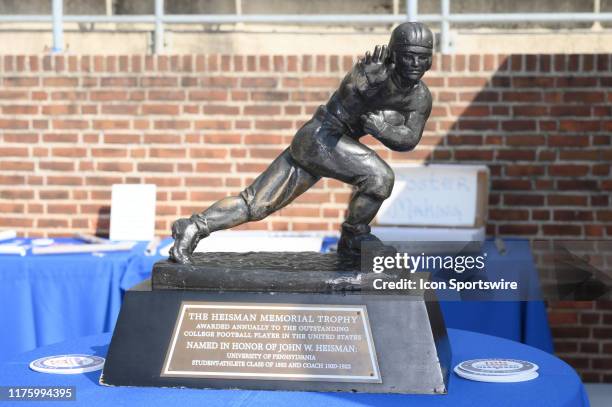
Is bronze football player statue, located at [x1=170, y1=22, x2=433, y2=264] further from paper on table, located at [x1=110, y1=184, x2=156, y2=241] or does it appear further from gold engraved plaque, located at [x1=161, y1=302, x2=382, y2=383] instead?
paper on table, located at [x1=110, y1=184, x2=156, y2=241]

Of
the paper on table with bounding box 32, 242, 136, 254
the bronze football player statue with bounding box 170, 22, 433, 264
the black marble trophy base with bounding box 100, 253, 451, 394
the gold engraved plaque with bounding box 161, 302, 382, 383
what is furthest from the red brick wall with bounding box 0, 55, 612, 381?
Answer: the gold engraved plaque with bounding box 161, 302, 382, 383

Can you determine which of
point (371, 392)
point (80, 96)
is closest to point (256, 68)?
point (80, 96)

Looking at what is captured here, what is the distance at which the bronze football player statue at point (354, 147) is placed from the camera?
337 cm

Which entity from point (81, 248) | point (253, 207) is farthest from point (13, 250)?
point (253, 207)

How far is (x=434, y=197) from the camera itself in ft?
18.9

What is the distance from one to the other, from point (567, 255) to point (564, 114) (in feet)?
2.83

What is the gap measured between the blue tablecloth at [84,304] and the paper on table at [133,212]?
2.05ft

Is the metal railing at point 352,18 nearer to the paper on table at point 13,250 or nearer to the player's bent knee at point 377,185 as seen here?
the paper on table at point 13,250

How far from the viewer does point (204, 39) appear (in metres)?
8.70

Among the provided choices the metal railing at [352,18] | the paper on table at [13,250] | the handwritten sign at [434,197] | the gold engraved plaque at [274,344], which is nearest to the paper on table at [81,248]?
the paper on table at [13,250]

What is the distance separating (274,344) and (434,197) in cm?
277

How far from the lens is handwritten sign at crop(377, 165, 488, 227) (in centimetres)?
570

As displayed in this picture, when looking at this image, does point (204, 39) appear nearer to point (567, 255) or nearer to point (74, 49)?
point (74, 49)

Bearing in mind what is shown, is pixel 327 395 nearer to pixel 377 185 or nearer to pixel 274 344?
pixel 274 344
